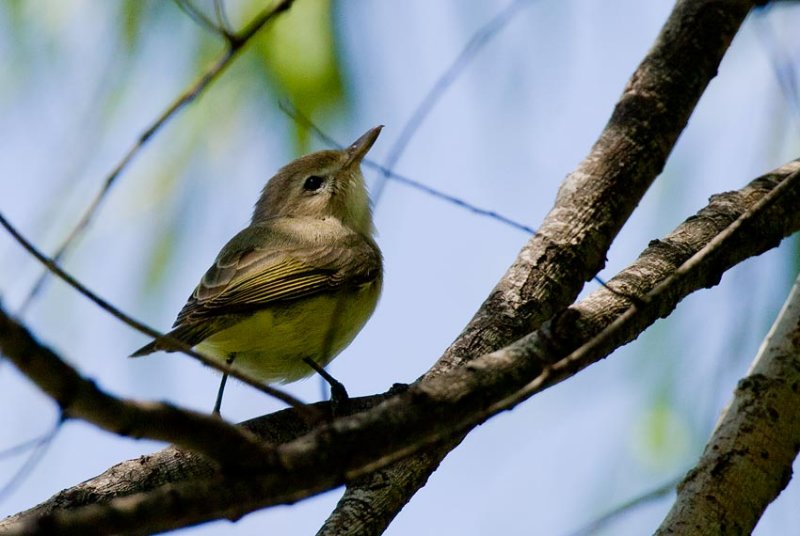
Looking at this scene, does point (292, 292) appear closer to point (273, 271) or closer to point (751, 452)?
point (273, 271)

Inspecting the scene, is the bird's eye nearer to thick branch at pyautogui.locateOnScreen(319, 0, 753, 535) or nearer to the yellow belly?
the yellow belly

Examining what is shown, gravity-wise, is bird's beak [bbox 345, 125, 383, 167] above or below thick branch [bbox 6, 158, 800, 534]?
above

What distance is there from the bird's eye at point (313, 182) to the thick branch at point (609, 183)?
2.64m

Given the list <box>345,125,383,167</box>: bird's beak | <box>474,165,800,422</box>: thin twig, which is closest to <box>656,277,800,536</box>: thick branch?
<box>474,165,800,422</box>: thin twig

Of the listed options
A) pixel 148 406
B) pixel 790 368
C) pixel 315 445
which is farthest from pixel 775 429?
pixel 148 406

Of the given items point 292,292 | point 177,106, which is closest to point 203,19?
point 177,106

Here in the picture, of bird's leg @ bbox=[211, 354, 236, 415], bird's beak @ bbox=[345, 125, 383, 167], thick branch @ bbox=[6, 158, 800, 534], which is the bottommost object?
thick branch @ bbox=[6, 158, 800, 534]

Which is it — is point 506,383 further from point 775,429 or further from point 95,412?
point 775,429

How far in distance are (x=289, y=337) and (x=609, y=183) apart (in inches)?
70.9

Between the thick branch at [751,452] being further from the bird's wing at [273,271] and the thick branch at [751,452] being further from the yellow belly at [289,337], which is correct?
the bird's wing at [273,271]

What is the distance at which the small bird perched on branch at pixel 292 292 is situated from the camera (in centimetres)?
466

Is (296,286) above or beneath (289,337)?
above

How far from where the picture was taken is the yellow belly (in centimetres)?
471

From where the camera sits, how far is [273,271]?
16.6 feet
